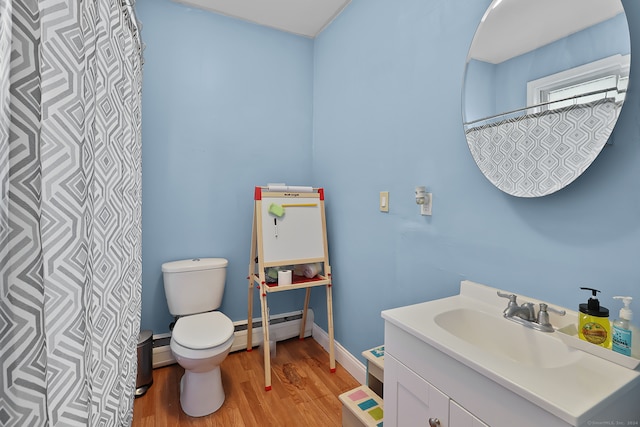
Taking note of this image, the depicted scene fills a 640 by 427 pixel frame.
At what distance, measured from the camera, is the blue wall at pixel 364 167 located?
91 centimetres

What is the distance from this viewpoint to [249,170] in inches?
92.5

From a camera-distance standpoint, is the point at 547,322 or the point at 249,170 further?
the point at 249,170

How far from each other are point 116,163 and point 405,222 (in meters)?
1.28

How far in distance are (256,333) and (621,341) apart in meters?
2.15

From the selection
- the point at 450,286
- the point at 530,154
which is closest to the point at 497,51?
the point at 530,154

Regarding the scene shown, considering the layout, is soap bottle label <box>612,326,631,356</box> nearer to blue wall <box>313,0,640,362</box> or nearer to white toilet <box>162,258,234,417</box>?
blue wall <box>313,0,640,362</box>

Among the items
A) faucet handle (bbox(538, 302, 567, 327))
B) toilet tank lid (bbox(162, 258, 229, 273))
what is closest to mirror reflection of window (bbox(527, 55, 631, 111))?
faucet handle (bbox(538, 302, 567, 327))

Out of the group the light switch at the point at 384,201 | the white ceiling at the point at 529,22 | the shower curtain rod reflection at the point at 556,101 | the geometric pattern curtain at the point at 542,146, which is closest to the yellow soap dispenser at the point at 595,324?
the geometric pattern curtain at the point at 542,146

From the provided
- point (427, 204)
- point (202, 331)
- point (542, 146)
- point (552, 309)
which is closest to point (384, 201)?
point (427, 204)

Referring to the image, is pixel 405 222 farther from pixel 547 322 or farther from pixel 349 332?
pixel 349 332

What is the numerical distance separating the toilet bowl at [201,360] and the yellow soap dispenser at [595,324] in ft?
5.05

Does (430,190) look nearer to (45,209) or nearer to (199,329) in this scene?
(45,209)

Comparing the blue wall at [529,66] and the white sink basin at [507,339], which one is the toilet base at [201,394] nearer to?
the white sink basin at [507,339]

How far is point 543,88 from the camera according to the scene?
978 millimetres
